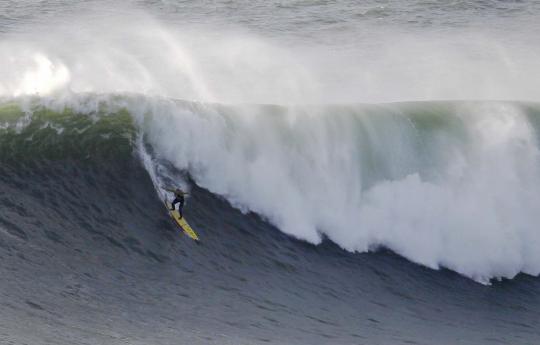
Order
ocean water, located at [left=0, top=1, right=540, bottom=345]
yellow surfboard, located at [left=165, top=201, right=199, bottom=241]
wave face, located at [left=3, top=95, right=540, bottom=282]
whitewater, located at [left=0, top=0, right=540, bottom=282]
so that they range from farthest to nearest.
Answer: whitewater, located at [left=0, top=0, right=540, bottom=282] < wave face, located at [left=3, top=95, right=540, bottom=282] < yellow surfboard, located at [left=165, top=201, right=199, bottom=241] < ocean water, located at [left=0, top=1, right=540, bottom=345]

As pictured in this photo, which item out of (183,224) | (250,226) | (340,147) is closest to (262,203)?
(250,226)

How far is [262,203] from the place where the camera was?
1678 cm

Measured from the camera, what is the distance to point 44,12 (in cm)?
3084

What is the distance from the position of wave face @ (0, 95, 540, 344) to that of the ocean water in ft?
0.13

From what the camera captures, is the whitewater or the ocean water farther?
the whitewater

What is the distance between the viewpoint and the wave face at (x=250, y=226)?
12.6 metres

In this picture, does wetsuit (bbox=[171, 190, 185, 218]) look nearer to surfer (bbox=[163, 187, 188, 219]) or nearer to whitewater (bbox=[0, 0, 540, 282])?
surfer (bbox=[163, 187, 188, 219])

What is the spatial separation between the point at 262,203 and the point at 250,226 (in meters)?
0.73

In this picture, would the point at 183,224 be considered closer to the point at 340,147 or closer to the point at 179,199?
the point at 179,199

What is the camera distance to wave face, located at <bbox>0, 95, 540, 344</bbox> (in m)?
12.6

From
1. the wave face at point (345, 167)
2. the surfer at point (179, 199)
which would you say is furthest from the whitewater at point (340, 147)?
the surfer at point (179, 199)

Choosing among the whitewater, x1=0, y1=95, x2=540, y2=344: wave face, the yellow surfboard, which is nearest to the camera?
x1=0, y1=95, x2=540, y2=344: wave face

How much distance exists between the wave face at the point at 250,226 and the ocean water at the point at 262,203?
0.13 feet

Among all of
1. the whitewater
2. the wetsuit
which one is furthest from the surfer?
the whitewater
